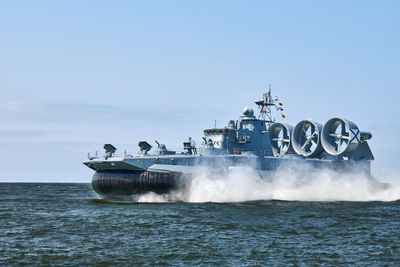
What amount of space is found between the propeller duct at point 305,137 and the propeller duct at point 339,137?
1423 mm

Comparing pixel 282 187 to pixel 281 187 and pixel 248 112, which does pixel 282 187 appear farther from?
pixel 248 112

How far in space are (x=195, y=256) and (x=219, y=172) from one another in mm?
17851

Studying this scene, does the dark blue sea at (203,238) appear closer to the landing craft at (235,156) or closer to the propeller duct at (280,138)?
the landing craft at (235,156)

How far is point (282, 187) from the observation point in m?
34.7

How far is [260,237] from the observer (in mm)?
17297

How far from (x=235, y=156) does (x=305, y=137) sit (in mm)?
15270

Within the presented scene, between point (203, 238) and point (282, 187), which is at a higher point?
point (282, 187)

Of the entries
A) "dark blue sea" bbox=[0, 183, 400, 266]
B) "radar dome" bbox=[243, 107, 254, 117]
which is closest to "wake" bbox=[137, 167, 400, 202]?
"dark blue sea" bbox=[0, 183, 400, 266]

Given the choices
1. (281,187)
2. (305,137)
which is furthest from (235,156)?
(305,137)

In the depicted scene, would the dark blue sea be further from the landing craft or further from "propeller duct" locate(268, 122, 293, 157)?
"propeller duct" locate(268, 122, 293, 157)

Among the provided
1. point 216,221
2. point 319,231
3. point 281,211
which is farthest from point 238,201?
point 319,231

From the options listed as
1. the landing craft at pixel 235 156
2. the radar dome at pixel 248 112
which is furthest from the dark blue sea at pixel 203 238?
the radar dome at pixel 248 112

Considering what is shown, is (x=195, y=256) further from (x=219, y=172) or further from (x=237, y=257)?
(x=219, y=172)

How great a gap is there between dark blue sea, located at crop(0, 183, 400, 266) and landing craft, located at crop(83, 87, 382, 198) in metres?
5.00
